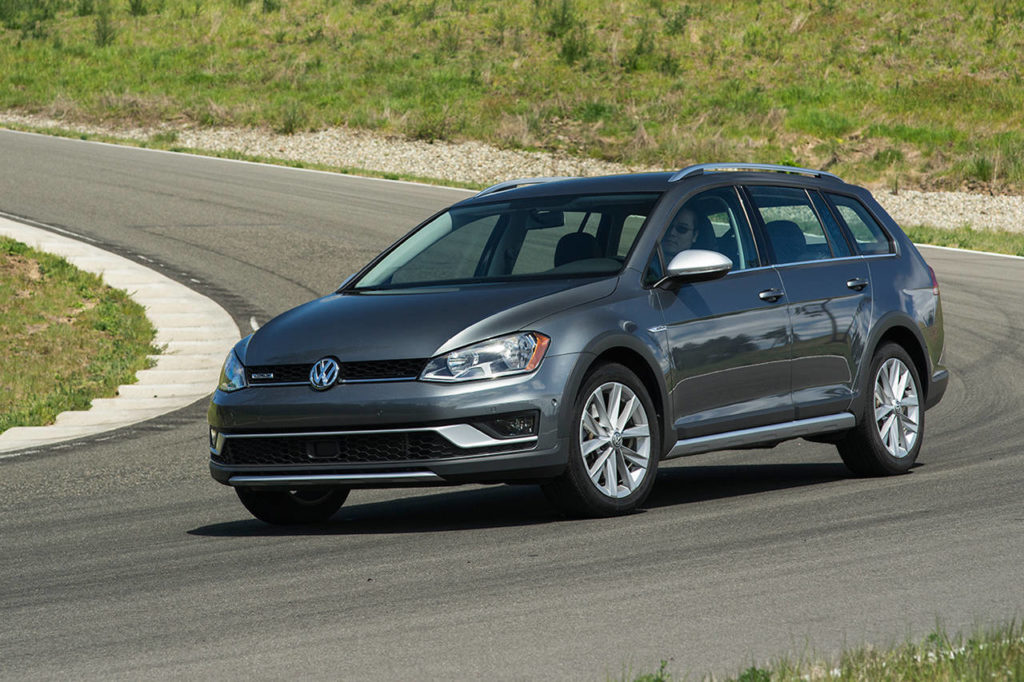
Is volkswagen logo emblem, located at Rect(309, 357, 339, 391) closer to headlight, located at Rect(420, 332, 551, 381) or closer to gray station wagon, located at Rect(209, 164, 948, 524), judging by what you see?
gray station wagon, located at Rect(209, 164, 948, 524)

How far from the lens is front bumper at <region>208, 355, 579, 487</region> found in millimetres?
7094

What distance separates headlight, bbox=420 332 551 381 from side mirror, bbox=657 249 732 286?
98cm

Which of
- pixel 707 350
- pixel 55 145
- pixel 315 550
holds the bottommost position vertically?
pixel 55 145

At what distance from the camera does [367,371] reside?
7219 mm

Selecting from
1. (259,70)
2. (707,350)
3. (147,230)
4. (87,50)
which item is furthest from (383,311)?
(87,50)

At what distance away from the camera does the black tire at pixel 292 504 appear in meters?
8.02

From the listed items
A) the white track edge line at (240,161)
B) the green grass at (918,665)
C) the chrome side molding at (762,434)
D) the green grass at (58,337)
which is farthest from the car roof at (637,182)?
the white track edge line at (240,161)

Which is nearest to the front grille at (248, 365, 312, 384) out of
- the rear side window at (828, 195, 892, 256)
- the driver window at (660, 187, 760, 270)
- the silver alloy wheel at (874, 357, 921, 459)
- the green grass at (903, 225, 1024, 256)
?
the driver window at (660, 187, 760, 270)

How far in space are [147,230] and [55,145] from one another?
34.7 feet

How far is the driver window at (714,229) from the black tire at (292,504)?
2.26 m

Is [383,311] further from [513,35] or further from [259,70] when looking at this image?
[513,35]

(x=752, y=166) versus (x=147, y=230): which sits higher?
(x=752, y=166)

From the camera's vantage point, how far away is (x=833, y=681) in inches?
171

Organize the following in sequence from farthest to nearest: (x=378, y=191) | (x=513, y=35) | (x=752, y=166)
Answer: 1. (x=513, y=35)
2. (x=378, y=191)
3. (x=752, y=166)
